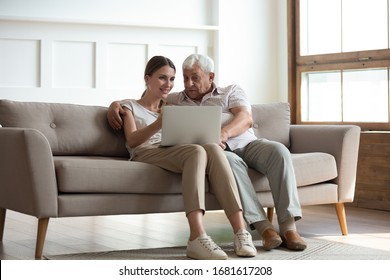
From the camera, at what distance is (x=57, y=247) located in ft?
11.7

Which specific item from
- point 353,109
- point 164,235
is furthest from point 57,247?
point 353,109

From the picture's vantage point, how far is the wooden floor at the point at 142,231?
3.61 metres

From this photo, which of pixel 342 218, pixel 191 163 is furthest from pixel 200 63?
pixel 342 218

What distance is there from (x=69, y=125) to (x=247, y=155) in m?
0.91

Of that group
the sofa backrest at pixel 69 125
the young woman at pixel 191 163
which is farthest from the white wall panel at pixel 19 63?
the young woman at pixel 191 163

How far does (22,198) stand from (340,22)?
10.3 ft

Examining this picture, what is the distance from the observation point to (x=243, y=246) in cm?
318

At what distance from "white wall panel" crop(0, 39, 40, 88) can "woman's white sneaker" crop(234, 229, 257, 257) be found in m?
2.56

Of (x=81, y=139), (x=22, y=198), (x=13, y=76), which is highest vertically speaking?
(x=13, y=76)

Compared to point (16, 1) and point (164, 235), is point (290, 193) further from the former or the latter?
point (16, 1)

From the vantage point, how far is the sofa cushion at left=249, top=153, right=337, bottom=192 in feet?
11.9

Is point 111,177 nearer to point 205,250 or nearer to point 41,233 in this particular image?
point 41,233

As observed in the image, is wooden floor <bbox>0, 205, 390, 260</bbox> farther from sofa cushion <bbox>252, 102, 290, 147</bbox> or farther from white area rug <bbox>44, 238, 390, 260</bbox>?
sofa cushion <bbox>252, 102, 290, 147</bbox>

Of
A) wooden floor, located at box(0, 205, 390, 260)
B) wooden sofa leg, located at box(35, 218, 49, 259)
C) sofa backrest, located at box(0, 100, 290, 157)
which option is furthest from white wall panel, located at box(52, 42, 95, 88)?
wooden sofa leg, located at box(35, 218, 49, 259)
